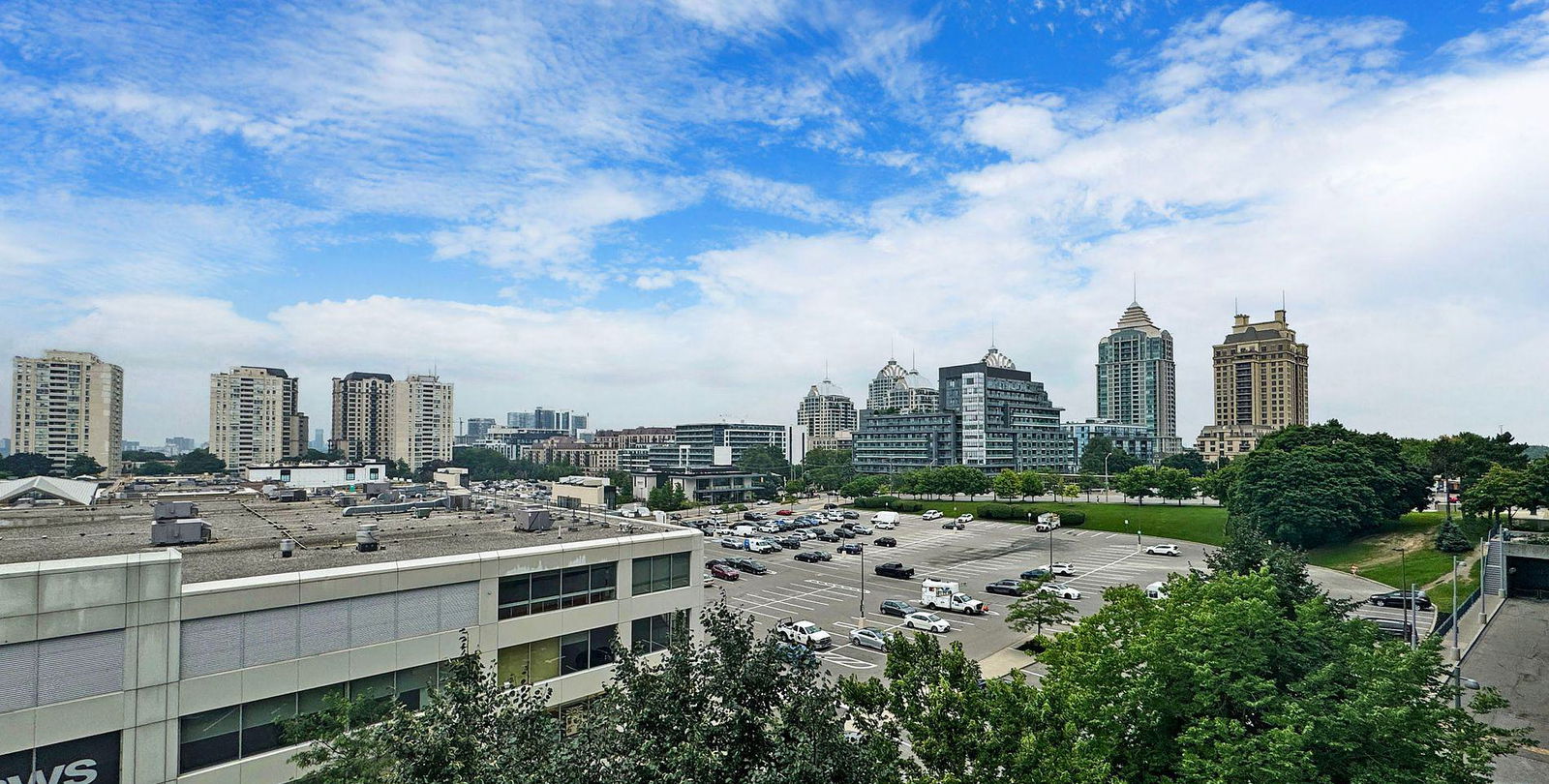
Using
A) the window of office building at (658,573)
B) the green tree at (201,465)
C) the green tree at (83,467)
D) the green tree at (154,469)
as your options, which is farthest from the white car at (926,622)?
the green tree at (154,469)

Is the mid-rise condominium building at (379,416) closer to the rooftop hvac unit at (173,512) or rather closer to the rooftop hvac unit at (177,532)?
the rooftop hvac unit at (173,512)

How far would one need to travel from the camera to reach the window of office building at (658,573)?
82.2 ft

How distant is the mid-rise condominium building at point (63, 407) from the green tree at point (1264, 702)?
19731 cm

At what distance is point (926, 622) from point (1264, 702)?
27.7 m

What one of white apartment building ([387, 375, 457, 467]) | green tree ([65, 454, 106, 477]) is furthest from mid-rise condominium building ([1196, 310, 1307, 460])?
green tree ([65, 454, 106, 477])

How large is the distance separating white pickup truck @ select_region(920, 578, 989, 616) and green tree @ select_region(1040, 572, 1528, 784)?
86.8 feet

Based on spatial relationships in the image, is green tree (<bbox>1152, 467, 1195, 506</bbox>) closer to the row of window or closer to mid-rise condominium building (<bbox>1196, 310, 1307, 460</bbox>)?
mid-rise condominium building (<bbox>1196, 310, 1307, 460</bbox>)

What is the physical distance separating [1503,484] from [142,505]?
93727 mm

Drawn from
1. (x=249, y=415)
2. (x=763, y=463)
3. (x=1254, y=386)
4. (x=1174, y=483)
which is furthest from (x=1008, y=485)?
(x=249, y=415)

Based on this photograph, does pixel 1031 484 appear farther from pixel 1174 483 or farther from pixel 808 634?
pixel 808 634

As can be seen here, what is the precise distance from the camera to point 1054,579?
54.8 metres

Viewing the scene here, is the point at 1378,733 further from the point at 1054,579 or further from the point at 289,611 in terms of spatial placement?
the point at 1054,579

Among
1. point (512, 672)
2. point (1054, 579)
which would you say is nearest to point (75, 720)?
point (512, 672)

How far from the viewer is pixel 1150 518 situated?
83.3 m
